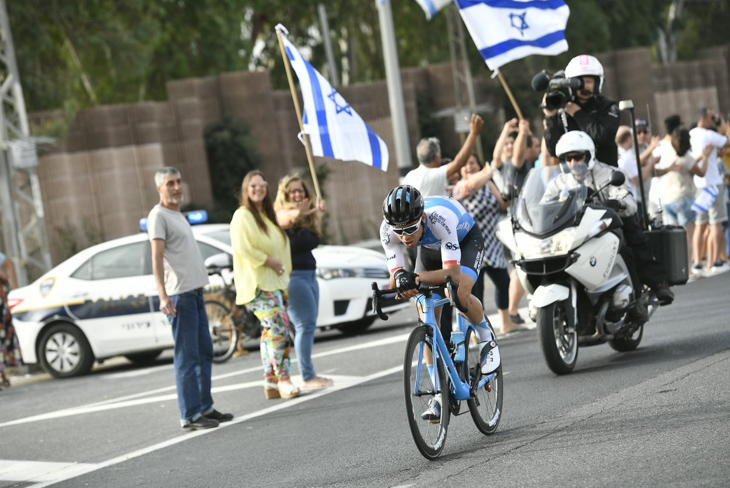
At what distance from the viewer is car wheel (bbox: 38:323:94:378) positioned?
48.7 feet

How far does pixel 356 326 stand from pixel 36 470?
685cm

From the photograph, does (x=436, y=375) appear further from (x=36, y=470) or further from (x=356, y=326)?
(x=356, y=326)

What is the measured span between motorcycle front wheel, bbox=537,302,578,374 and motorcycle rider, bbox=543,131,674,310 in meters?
0.77

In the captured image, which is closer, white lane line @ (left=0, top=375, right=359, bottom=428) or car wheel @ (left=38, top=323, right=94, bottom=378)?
white lane line @ (left=0, top=375, right=359, bottom=428)

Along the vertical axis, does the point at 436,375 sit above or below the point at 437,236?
below

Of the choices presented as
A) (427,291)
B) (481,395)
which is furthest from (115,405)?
(427,291)

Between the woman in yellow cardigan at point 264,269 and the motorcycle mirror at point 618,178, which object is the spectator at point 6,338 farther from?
the motorcycle mirror at point 618,178

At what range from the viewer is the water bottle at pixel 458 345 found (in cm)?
743

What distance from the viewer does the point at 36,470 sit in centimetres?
892

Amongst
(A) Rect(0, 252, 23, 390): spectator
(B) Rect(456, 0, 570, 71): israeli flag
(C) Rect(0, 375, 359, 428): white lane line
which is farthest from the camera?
(A) Rect(0, 252, 23, 390): spectator

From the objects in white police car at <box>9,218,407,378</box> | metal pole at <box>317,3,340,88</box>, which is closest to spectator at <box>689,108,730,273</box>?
white police car at <box>9,218,407,378</box>

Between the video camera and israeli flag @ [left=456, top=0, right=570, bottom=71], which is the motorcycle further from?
israeli flag @ [left=456, top=0, right=570, bottom=71]

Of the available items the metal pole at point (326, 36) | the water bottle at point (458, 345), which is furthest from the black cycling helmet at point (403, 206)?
the metal pole at point (326, 36)

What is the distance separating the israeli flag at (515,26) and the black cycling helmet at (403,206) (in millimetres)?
6042
